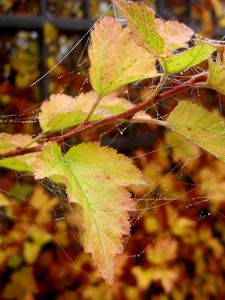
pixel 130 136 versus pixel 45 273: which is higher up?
pixel 130 136

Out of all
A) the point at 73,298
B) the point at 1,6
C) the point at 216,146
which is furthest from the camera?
the point at 1,6

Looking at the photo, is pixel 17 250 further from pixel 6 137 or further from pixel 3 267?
pixel 6 137

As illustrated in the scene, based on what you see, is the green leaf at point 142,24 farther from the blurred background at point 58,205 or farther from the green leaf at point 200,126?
the blurred background at point 58,205

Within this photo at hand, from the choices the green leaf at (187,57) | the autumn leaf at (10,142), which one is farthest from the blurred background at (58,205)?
the green leaf at (187,57)

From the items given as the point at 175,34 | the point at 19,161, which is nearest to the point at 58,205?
the point at 19,161

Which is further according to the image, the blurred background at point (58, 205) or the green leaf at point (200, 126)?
the blurred background at point (58, 205)

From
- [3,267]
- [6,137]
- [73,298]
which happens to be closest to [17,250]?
[3,267]
